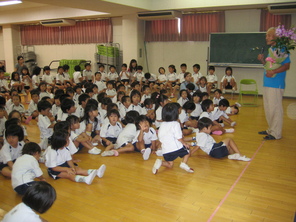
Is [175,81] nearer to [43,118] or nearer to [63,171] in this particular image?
[43,118]

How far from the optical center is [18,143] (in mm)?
3418

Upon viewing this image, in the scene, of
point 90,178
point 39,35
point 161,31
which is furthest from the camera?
point 39,35

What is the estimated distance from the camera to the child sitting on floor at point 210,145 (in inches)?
146

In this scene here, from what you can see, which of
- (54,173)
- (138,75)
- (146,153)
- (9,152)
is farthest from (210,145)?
(138,75)

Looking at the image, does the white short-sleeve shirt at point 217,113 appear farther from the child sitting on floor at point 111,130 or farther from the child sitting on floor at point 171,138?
the child sitting on floor at point 171,138

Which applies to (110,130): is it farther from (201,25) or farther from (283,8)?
(201,25)

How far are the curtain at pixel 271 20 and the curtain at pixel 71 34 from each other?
5478mm

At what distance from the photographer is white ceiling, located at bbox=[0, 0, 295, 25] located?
7.34m

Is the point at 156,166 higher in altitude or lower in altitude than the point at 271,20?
lower

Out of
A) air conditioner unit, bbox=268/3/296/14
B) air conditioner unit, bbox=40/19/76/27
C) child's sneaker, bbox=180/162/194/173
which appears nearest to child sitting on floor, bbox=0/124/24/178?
child's sneaker, bbox=180/162/194/173

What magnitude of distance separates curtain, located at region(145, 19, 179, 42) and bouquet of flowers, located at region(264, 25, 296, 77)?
5.64 metres

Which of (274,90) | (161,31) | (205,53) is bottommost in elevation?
(274,90)

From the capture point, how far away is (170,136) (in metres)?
3.37

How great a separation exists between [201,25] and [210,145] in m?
6.35
